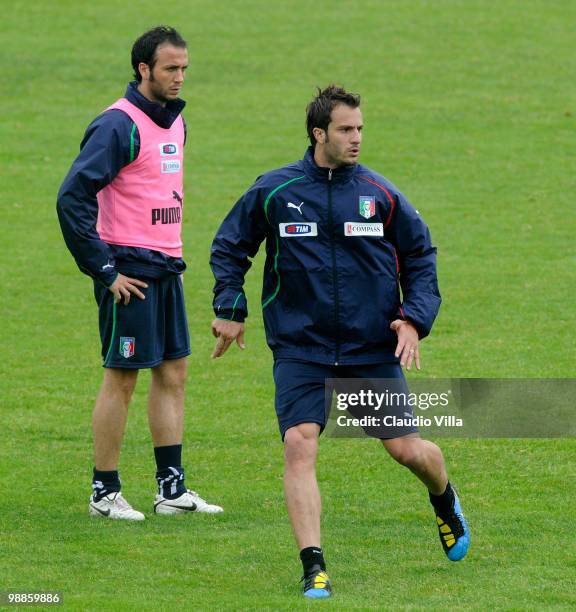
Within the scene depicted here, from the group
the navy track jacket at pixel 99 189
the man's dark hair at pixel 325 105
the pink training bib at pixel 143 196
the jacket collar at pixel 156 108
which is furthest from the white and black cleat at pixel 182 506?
the man's dark hair at pixel 325 105

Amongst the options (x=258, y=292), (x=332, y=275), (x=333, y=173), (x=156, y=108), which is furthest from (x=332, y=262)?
(x=258, y=292)

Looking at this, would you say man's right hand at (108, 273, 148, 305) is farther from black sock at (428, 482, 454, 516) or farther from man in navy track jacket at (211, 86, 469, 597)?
black sock at (428, 482, 454, 516)

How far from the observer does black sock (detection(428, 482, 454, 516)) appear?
7.09 m

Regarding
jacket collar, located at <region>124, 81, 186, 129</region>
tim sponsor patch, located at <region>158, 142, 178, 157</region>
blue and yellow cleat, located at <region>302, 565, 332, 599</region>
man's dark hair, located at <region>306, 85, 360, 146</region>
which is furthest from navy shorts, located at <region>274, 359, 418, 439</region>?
jacket collar, located at <region>124, 81, 186, 129</region>

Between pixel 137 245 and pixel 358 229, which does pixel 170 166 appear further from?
pixel 358 229

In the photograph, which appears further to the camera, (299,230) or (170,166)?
(170,166)

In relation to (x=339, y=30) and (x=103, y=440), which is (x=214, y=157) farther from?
(x=103, y=440)

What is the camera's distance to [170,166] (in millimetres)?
8094

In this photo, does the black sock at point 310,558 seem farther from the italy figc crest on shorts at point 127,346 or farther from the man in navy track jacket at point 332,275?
the italy figc crest on shorts at point 127,346

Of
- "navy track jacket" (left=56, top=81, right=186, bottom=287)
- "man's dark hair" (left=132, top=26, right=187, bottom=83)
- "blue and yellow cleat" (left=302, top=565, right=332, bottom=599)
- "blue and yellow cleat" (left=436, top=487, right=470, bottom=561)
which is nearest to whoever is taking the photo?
"blue and yellow cleat" (left=302, top=565, right=332, bottom=599)

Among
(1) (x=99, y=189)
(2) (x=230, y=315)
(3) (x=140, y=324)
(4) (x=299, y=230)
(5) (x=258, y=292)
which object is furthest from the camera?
(5) (x=258, y=292)

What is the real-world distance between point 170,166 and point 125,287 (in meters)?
0.74

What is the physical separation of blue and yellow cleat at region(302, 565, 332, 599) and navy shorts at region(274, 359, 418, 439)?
66 cm

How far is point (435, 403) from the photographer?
9.59m
